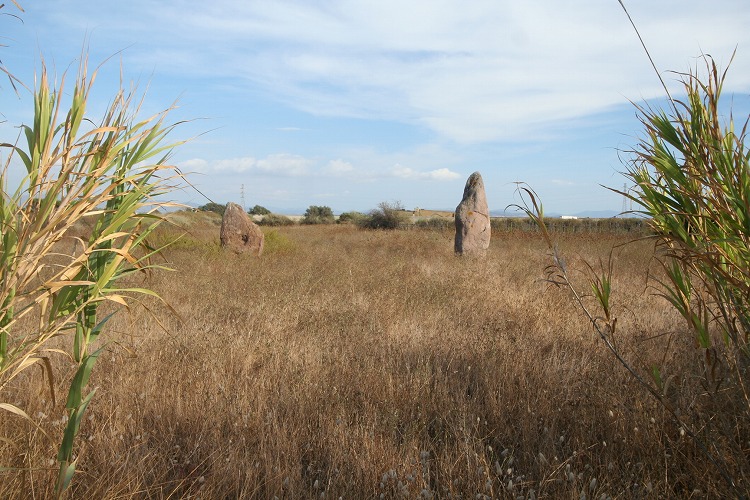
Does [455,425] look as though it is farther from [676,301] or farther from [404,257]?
[404,257]

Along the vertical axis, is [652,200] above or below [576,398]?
above

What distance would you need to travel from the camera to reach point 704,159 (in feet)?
7.64

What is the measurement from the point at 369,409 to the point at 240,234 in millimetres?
11230

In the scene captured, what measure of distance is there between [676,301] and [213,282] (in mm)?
7057

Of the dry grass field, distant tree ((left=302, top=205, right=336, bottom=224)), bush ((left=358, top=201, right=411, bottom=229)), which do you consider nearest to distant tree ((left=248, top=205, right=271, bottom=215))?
distant tree ((left=302, top=205, right=336, bottom=224))

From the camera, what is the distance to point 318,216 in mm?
38781


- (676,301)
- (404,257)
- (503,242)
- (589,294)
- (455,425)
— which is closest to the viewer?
(676,301)

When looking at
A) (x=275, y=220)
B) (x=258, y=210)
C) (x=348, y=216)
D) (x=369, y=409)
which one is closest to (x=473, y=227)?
(x=369, y=409)

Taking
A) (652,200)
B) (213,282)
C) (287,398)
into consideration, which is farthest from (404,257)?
(652,200)

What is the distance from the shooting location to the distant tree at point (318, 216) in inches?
Answer: 1451

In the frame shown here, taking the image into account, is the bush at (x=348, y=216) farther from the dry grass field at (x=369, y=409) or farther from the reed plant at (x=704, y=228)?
the reed plant at (x=704, y=228)

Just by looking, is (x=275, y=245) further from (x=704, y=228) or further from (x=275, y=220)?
(x=275, y=220)

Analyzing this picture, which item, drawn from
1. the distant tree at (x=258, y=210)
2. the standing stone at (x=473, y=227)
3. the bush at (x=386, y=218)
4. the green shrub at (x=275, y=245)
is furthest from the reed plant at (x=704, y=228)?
the distant tree at (x=258, y=210)

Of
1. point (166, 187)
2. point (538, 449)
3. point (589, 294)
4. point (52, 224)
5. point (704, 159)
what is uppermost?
point (704, 159)
